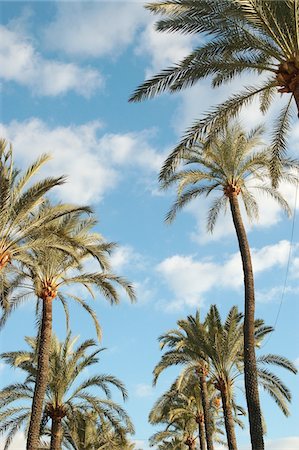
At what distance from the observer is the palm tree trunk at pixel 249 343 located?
1636cm

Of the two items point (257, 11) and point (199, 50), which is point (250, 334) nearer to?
point (199, 50)

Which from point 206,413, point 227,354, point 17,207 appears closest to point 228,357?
point 227,354

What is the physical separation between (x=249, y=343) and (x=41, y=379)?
7.43 metres

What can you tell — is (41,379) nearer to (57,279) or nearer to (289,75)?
(57,279)

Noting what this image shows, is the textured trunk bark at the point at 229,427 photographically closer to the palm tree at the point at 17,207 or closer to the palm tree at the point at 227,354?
the palm tree at the point at 227,354

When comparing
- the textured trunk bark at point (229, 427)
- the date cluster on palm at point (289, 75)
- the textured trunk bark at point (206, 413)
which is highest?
the date cluster on palm at point (289, 75)

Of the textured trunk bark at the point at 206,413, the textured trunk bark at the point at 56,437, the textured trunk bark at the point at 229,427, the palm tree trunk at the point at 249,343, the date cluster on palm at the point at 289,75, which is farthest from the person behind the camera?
the textured trunk bark at the point at 206,413

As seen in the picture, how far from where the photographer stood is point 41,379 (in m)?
19.6

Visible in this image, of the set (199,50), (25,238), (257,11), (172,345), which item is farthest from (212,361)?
(257,11)

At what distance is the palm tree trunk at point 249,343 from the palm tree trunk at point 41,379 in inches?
278

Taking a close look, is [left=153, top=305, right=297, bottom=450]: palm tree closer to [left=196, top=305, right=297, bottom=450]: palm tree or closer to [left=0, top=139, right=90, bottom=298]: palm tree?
[left=196, top=305, right=297, bottom=450]: palm tree

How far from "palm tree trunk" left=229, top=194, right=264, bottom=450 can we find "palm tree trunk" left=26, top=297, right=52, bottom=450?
23.2ft

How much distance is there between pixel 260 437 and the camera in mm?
16297

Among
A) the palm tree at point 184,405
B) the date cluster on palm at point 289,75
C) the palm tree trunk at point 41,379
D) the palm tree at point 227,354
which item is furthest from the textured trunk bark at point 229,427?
the date cluster on palm at point 289,75
